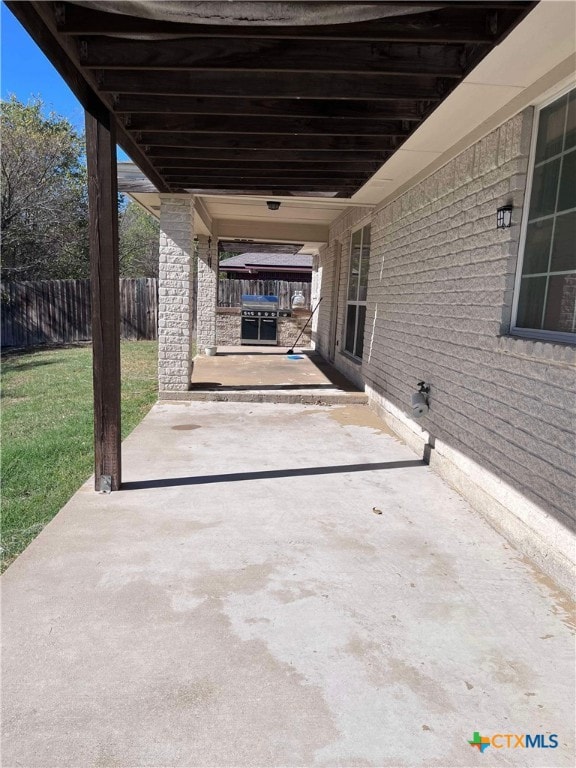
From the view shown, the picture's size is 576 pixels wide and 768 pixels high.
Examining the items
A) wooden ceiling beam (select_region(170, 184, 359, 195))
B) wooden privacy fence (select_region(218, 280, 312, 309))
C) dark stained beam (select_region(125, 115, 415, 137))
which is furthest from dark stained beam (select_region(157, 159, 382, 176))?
wooden privacy fence (select_region(218, 280, 312, 309))

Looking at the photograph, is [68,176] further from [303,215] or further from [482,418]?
[482,418]

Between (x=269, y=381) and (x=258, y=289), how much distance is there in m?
8.42

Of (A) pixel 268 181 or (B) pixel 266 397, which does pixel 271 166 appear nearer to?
(A) pixel 268 181

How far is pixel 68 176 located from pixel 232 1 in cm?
1744

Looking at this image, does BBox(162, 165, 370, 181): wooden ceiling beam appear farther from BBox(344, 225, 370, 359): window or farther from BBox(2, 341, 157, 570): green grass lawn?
BBox(2, 341, 157, 570): green grass lawn

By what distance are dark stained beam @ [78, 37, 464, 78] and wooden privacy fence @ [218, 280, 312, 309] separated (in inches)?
519

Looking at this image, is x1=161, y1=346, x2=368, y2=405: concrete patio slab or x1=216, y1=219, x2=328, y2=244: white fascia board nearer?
x1=161, y1=346, x2=368, y2=405: concrete patio slab

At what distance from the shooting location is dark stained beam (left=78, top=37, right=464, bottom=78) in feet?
9.75

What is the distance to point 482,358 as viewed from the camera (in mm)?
3799

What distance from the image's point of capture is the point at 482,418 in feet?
12.4

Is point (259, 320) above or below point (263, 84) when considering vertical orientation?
below

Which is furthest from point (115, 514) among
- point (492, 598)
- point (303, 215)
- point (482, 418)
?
point (303, 215)

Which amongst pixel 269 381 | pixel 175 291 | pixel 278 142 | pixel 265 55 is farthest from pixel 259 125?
pixel 269 381

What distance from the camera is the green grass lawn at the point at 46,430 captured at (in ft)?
12.3
